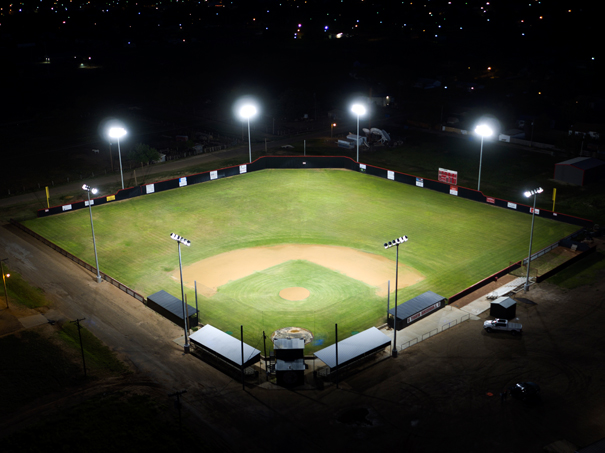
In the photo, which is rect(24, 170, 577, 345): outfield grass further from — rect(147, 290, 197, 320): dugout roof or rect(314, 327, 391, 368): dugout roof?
rect(314, 327, 391, 368): dugout roof

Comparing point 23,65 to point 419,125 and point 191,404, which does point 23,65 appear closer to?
point 419,125

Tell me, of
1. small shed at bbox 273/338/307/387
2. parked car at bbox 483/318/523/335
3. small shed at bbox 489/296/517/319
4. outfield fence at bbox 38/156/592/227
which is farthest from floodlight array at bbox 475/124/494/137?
small shed at bbox 273/338/307/387

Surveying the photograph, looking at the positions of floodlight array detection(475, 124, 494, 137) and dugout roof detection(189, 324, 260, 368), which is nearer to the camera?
dugout roof detection(189, 324, 260, 368)

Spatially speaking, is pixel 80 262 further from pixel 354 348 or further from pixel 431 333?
pixel 431 333

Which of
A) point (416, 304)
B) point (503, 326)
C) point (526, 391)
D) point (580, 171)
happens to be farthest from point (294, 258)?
point (580, 171)

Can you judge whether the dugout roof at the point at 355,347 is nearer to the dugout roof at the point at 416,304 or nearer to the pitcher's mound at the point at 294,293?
the dugout roof at the point at 416,304
